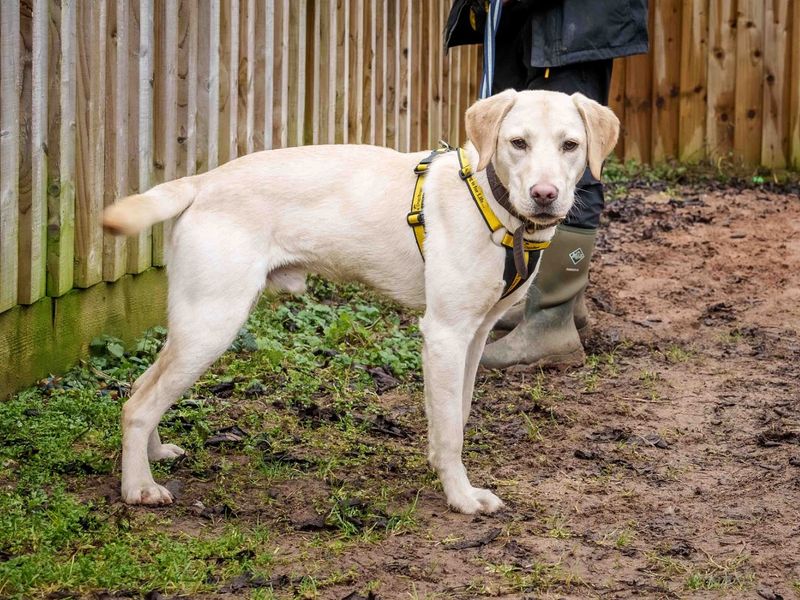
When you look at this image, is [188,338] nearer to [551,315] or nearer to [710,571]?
[710,571]

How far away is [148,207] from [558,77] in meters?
2.41

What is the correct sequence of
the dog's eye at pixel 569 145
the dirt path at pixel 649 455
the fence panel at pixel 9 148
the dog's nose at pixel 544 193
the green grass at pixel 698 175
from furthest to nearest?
the green grass at pixel 698 175
the fence panel at pixel 9 148
the dog's eye at pixel 569 145
the dog's nose at pixel 544 193
the dirt path at pixel 649 455

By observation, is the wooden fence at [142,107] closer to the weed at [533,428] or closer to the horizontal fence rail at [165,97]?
the horizontal fence rail at [165,97]

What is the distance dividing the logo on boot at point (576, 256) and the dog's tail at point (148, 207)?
7.68ft

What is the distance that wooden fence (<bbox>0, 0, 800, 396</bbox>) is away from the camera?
466cm

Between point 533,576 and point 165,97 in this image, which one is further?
point 165,97

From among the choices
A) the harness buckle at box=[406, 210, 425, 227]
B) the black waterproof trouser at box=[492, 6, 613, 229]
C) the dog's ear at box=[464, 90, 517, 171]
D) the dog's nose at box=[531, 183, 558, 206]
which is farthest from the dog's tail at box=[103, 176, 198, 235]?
the black waterproof trouser at box=[492, 6, 613, 229]

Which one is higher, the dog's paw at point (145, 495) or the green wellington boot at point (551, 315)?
the green wellington boot at point (551, 315)

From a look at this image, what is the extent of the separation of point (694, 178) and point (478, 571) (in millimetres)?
8025

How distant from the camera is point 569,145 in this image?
388 cm

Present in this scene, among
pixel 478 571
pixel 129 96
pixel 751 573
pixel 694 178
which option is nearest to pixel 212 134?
pixel 129 96

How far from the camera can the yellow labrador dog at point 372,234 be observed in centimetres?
388

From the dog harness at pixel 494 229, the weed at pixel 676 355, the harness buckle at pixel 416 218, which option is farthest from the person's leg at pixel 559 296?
the harness buckle at pixel 416 218

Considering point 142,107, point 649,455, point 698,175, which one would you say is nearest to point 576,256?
point 649,455
